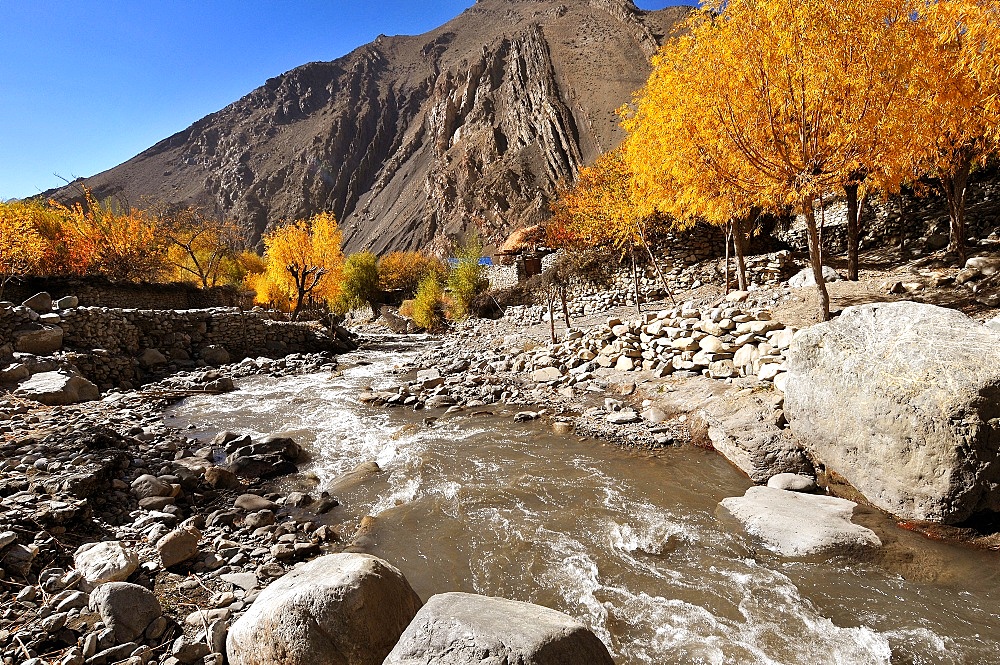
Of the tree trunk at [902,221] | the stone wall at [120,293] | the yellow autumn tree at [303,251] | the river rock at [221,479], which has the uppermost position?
the yellow autumn tree at [303,251]

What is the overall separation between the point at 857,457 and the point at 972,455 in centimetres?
101

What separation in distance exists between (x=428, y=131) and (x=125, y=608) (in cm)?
11830

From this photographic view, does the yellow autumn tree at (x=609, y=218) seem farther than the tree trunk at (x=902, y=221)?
Yes

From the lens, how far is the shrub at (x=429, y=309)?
31312 mm

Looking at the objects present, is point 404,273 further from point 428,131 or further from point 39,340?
point 428,131

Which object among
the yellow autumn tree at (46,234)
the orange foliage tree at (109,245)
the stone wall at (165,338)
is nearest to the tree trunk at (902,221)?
the stone wall at (165,338)

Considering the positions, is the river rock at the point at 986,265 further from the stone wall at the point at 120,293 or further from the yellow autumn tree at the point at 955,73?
the stone wall at the point at 120,293

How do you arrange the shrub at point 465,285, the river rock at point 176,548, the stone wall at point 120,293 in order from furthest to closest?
the shrub at point 465,285 → the stone wall at point 120,293 → the river rock at point 176,548

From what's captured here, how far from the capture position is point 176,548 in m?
4.13

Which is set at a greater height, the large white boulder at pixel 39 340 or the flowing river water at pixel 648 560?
the large white boulder at pixel 39 340

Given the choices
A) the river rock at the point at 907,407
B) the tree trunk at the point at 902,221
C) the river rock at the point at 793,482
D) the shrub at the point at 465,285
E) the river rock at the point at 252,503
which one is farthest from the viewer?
the shrub at the point at 465,285

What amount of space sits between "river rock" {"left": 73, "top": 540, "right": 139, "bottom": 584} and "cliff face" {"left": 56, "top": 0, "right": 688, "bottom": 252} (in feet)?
186

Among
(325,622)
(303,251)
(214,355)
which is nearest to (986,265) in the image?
(325,622)

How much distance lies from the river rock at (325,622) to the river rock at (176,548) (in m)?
1.73
